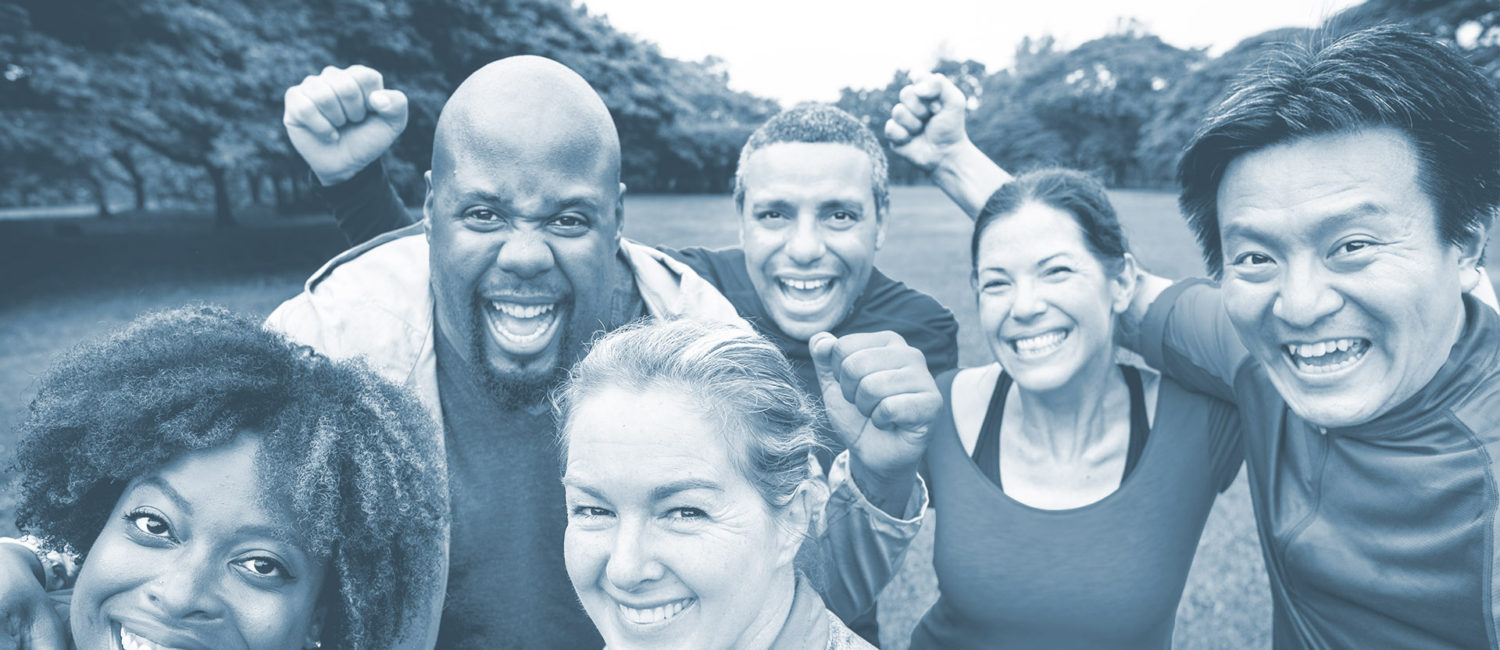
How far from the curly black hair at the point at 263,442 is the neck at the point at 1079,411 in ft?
5.96

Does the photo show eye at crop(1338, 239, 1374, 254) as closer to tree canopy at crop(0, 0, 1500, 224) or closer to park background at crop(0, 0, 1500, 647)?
park background at crop(0, 0, 1500, 647)

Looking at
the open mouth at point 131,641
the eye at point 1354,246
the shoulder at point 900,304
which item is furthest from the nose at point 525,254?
the eye at point 1354,246

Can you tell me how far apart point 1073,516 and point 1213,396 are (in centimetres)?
61

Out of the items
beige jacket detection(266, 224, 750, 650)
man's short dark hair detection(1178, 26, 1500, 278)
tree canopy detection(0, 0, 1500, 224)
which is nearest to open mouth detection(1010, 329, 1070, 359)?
man's short dark hair detection(1178, 26, 1500, 278)

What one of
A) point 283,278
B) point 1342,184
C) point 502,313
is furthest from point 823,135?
point 283,278

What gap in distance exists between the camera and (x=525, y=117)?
271 centimetres

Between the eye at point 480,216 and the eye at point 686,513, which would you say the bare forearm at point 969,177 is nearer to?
the eye at point 480,216

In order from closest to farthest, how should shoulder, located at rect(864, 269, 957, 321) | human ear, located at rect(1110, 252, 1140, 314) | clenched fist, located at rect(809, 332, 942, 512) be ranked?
clenched fist, located at rect(809, 332, 942, 512) < human ear, located at rect(1110, 252, 1140, 314) < shoulder, located at rect(864, 269, 957, 321)

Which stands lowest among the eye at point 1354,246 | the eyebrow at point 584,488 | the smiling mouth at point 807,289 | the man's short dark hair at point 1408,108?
the eyebrow at point 584,488

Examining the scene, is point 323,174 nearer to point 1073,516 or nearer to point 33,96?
point 1073,516

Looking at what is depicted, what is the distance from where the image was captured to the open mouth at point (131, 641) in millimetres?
1922

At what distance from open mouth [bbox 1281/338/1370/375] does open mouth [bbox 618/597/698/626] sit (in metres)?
1.59

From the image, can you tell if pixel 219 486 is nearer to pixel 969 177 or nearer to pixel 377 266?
pixel 377 266

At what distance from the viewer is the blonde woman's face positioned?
6.35 ft
